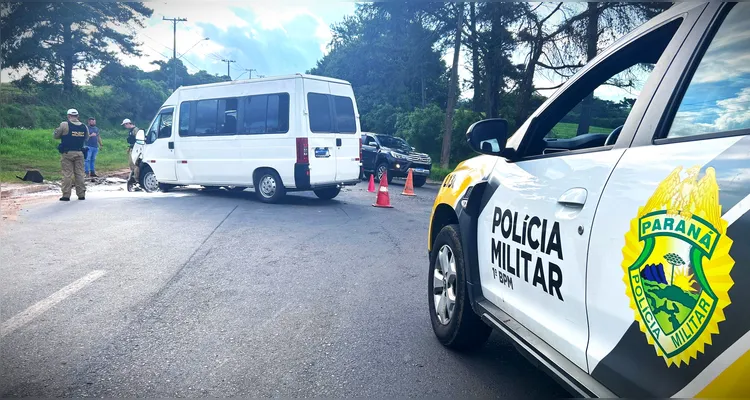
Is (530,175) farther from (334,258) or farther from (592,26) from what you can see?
(592,26)

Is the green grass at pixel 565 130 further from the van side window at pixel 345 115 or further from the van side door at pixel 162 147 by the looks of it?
the van side door at pixel 162 147

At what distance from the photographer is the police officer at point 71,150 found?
12.3m

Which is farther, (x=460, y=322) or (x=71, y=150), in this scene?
(x=71, y=150)

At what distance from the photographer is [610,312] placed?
212cm

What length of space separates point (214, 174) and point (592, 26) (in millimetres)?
9780

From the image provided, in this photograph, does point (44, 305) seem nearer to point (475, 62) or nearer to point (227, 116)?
point (227, 116)

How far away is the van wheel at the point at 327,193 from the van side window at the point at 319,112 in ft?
6.38

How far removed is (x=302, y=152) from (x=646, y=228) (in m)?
10.2

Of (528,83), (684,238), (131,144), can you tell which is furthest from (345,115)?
(684,238)

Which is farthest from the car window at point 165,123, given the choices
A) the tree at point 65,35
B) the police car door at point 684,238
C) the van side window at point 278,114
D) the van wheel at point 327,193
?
the tree at point 65,35

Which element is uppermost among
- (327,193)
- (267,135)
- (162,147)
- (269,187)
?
(267,135)

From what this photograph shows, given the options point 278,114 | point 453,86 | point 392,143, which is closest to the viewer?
point 278,114

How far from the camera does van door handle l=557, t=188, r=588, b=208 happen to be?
7.74 feet

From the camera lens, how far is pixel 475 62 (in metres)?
24.2
